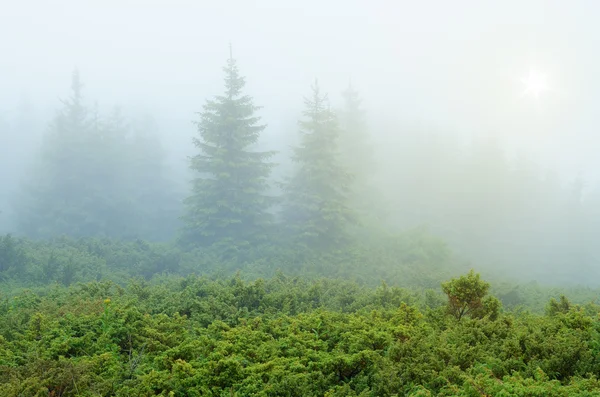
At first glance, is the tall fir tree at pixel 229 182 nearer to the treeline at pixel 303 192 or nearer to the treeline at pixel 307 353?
the treeline at pixel 303 192

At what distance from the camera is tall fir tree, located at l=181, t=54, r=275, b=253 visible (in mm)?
25891

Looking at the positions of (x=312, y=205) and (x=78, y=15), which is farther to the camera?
(x=78, y=15)

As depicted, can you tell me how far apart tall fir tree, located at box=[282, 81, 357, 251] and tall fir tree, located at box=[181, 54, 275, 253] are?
183 centimetres

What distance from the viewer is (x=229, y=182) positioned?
26391 millimetres

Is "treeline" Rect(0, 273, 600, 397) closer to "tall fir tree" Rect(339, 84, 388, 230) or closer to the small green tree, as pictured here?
the small green tree

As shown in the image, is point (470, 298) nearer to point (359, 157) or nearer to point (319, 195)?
point (319, 195)

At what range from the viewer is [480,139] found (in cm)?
4959

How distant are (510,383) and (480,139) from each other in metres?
49.2

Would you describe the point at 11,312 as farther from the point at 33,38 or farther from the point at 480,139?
the point at 33,38

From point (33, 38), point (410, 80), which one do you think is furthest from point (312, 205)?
point (33, 38)

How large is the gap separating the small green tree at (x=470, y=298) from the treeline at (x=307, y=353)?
0.02m

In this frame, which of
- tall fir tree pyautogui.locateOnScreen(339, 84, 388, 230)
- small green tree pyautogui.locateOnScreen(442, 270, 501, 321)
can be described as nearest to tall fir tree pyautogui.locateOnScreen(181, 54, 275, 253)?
tall fir tree pyautogui.locateOnScreen(339, 84, 388, 230)

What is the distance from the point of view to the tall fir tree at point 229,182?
2589 cm

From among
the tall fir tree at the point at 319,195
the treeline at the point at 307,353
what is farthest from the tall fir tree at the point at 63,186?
the treeline at the point at 307,353
